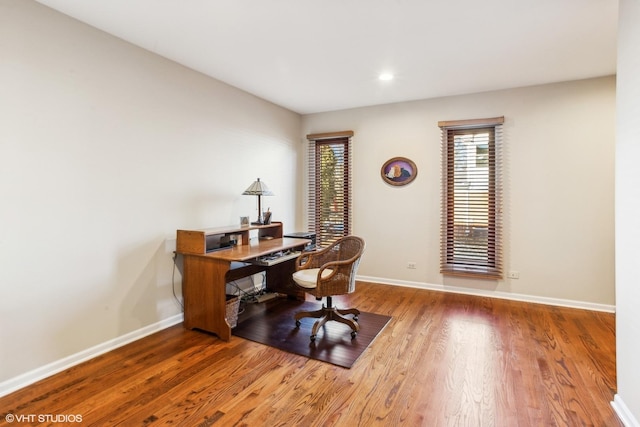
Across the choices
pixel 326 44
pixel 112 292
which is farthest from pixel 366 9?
pixel 112 292

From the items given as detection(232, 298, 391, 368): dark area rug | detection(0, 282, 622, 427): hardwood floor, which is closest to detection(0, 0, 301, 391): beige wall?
detection(0, 282, 622, 427): hardwood floor

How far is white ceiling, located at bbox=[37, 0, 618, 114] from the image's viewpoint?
229cm

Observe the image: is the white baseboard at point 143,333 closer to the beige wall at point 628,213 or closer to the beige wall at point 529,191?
the beige wall at point 529,191

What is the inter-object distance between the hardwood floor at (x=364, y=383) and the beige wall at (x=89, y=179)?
0.39 m

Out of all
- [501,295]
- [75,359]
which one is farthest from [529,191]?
[75,359]

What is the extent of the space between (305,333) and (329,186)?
271cm

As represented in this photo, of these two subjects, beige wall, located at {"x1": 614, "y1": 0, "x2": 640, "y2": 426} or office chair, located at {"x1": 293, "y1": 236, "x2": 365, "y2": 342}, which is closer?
beige wall, located at {"x1": 614, "y1": 0, "x2": 640, "y2": 426}

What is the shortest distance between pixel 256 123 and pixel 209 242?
1.89 metres

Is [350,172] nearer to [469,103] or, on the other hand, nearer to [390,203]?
[390,203]

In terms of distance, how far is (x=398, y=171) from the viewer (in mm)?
4656

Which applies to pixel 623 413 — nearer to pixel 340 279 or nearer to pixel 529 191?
pixel 340 279

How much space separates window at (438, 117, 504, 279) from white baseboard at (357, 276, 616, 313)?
0.24m

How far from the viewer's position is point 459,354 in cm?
265

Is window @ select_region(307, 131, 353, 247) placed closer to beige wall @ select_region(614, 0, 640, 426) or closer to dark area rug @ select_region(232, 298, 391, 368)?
dark area rug @ select_region(232, 298, 391, 368)
